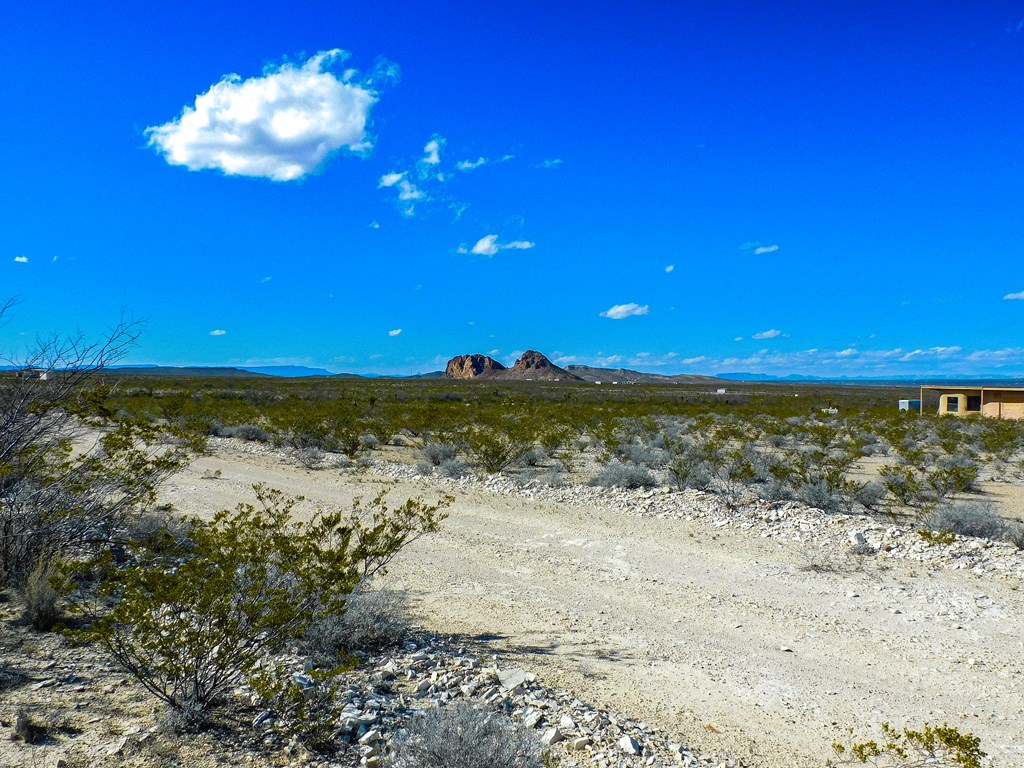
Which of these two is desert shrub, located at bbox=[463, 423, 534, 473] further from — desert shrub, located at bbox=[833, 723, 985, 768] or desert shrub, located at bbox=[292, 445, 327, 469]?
desert shrub, located at bbox=[833, 723, 985, 768]

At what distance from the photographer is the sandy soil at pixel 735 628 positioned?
4625 mm

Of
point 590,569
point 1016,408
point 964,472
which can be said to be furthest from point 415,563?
point 1016,408

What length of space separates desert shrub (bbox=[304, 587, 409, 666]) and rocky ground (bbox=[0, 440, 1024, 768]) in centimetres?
31

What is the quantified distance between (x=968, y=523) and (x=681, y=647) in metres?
6.67

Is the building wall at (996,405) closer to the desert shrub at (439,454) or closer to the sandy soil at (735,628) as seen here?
the desert shrub at (439,454)

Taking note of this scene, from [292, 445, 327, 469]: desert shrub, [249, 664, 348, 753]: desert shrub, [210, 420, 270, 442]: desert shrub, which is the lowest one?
[249, 664, 348, 753]: desert shrub

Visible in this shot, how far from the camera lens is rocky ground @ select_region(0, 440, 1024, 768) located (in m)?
4.21

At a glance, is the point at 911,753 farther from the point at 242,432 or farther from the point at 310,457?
the point at 242,432

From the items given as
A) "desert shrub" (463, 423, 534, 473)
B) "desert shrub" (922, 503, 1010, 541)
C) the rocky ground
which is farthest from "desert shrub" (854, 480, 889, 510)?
"desert shrub" (463, 423, 534, 473)

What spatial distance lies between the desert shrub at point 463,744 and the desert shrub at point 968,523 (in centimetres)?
843

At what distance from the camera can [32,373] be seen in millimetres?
7090

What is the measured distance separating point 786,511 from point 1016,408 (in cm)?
2748

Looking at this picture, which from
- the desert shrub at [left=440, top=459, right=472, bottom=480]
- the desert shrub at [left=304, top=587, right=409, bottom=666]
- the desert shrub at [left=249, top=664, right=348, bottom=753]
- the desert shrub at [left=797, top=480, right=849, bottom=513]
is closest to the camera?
the desert shrub at [left=249, top=664, right=348, bottom=753]

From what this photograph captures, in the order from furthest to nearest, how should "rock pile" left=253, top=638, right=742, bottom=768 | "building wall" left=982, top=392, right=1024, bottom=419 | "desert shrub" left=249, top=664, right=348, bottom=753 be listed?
"building wall" left=982, top=392, right=1024, bottom=419, "rock pile" left=253, top=638, right=742, bottom=768, "desert shrub" left=249, top=664, right=348, bottom=753
